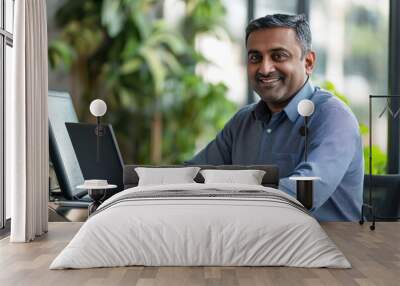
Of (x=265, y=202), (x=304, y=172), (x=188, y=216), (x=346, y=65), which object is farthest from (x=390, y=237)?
(x=346, y=65)

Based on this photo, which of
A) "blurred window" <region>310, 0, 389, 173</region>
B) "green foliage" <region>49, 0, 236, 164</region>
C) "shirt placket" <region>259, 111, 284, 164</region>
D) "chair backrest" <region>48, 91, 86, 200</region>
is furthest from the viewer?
"green foliage" <region>49, 0, 236, 164</region>

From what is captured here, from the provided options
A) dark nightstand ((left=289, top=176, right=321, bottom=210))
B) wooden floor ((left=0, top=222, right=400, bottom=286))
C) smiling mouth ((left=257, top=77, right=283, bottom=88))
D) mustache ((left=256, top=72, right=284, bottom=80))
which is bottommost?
wooden floor ((left=0, top=222, right=400, bottom=286))

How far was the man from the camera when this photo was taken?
604 cm

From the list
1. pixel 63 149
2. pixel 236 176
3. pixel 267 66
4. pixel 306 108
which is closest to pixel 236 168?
pixel 236 176

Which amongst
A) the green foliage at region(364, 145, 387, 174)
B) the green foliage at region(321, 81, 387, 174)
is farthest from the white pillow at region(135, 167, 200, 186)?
the green foliage at region(364, 145, 387, 174)

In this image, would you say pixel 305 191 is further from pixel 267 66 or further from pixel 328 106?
pixel 267 66

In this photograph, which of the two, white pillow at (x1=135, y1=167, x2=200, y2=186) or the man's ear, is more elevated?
the man's ear

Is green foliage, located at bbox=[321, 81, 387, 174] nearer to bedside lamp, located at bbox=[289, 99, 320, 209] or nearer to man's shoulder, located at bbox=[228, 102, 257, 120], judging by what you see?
man's shoulder, located at bbox=[228, 102, 257, 120]

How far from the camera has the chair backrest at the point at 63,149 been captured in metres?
5.82

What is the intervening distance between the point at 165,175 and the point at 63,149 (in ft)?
2.89

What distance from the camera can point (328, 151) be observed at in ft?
19.6

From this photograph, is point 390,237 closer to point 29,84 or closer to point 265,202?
point 265,202

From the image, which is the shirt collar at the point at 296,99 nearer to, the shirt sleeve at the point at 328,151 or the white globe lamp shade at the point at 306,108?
the shirt sleeve at the point at 328,151

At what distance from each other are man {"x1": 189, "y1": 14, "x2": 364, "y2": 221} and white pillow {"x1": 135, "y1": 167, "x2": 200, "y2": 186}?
64cm
